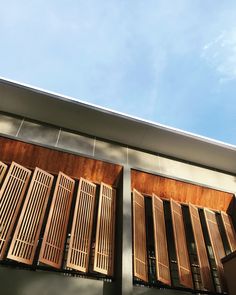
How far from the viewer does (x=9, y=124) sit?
6.24 m

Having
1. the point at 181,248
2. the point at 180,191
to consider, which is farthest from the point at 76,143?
the point at 181,248

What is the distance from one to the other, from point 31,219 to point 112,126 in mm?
2819

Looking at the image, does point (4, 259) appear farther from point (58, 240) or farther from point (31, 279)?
point (58, 240)

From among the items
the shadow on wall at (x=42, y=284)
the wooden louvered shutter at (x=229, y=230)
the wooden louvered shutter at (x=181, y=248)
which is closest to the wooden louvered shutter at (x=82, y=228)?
the shadow on wall at (x=42, y=284)

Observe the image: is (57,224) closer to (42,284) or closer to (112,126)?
(42,284)

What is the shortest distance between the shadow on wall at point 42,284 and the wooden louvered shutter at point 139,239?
2.72 ft

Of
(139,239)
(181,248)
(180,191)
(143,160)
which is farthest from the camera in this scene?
(143,160)

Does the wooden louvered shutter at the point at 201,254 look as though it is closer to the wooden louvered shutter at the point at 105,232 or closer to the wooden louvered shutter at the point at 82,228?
the wooden louvered shutter at the point at 105,232

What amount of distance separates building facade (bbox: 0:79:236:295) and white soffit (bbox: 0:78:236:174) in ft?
0.08

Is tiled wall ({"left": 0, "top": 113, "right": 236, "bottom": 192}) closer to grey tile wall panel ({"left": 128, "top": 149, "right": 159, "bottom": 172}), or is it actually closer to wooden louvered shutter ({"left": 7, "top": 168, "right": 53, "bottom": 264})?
grey tile wall panel ({"left": 128, "top": 149, "right": 159, "bottom": 172})

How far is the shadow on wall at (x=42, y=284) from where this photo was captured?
12.9ft

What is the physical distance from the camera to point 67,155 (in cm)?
596

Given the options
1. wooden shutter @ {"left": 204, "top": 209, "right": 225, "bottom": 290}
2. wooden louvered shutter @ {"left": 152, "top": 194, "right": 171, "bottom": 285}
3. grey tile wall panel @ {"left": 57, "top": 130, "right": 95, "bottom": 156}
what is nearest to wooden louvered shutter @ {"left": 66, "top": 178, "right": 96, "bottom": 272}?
grey tile wall panel @ {"left": 57, "top": 130, "right": 95, "bottom": 156}

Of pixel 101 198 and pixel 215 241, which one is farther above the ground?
pixel 101 198
